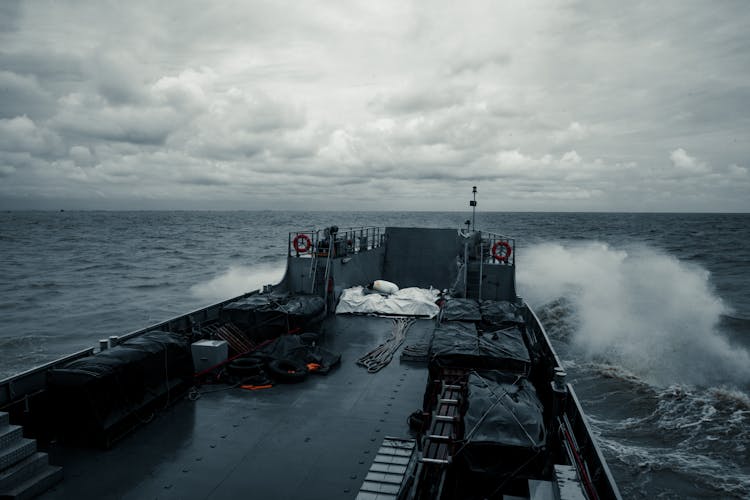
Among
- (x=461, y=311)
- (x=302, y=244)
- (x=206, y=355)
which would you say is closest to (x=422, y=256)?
(x=302, y=244)

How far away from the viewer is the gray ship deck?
18.7 ft

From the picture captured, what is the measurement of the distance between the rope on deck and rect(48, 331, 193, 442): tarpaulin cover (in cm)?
399

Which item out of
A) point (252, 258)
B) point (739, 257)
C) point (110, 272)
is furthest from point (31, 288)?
point (739, 257)

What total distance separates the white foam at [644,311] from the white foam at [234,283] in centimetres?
2042

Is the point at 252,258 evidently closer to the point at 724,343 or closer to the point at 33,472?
the point at 724,343

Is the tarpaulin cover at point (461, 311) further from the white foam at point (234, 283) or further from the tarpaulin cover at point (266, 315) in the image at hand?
the white foam at point (234, 283)

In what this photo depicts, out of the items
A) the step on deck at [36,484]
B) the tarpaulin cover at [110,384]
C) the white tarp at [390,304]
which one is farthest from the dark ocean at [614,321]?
the step on deck at [36,484]

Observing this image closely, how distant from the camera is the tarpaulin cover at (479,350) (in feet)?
23.9

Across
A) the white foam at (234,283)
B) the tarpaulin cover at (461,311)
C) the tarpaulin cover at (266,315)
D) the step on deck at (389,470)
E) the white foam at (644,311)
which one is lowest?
the white foam at (234,283)

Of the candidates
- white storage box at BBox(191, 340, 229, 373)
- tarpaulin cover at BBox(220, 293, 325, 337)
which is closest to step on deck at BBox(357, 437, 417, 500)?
white storage box at BBox(191, 340, 229, 373)

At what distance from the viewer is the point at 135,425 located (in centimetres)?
702

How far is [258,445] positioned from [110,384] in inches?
88.6

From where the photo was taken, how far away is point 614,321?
25828 millimetres

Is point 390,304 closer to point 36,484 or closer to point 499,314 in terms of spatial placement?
point 499,314
